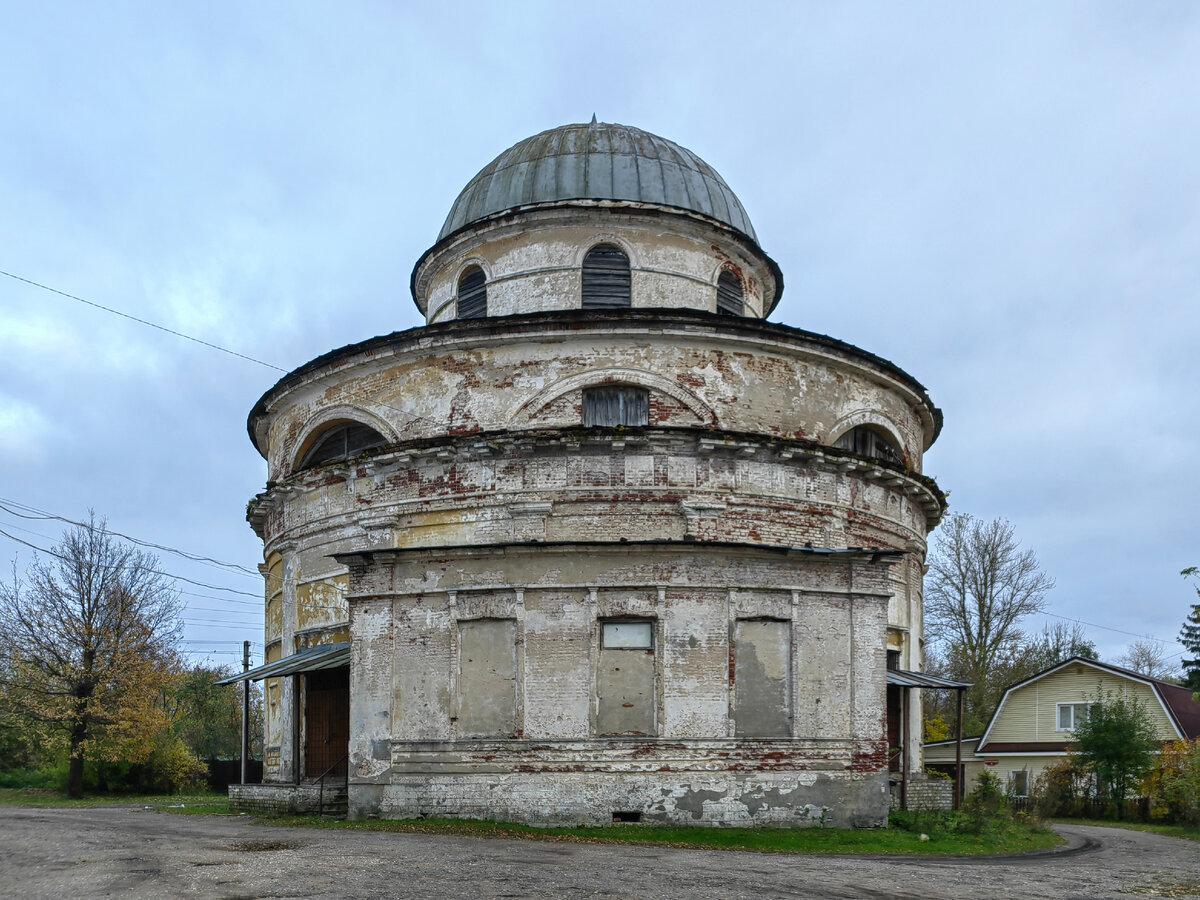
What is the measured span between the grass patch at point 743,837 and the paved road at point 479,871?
0.69 metres

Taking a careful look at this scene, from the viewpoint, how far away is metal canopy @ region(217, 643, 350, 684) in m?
18.9

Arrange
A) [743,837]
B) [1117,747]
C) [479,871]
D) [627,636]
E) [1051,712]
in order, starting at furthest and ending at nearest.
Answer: [1051,712] → [1117,747] → [627,636] → [743,837] → [479,871]

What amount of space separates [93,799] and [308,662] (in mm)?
17484

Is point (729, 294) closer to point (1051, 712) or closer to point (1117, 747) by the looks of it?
point (1117, 747)

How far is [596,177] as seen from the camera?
24.7 metres

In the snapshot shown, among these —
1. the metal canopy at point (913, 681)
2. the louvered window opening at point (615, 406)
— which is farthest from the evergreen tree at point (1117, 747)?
the louvered window opening at point (615, 406)

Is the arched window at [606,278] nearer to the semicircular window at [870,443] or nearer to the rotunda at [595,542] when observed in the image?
the rotunda at [595,542]

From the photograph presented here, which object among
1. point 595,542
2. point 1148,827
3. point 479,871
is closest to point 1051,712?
point 1148,827

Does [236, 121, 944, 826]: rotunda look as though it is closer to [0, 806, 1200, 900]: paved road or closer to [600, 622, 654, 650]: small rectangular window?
[600, 622, 654, 650]: small rectangular window

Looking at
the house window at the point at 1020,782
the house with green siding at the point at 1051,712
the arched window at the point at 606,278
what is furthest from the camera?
the house window at the point at 1020,782

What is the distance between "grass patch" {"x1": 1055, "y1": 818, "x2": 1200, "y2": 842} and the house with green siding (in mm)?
3878

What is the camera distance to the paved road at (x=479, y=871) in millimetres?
10055

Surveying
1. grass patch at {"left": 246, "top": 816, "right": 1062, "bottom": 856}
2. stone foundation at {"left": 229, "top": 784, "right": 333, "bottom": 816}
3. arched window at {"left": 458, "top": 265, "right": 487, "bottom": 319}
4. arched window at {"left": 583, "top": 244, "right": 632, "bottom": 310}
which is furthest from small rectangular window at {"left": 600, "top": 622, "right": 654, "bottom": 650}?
arched window at {"left": 458, "top": 265, "right": 487, "bottom": 319}

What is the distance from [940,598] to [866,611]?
2445cm
